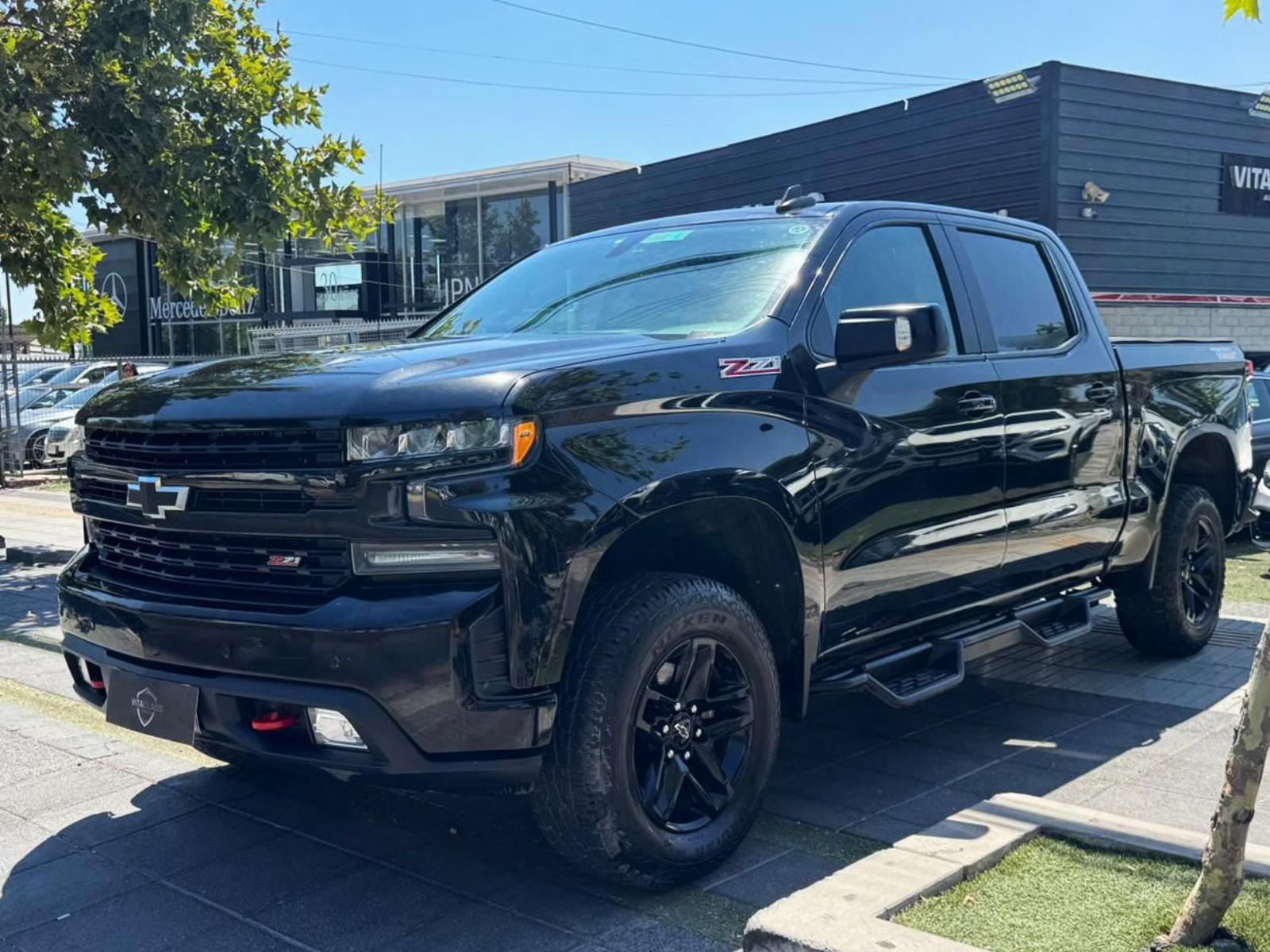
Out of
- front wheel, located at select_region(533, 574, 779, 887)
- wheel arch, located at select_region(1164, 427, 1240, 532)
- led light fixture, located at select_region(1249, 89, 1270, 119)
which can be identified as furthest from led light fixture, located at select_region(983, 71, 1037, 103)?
front wheel, located at select_region(533, 574, 779, 887)

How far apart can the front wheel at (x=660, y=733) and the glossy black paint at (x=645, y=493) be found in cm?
13

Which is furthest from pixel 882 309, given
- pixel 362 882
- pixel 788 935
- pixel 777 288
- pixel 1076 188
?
pixel 1076 188

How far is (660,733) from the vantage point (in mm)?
3609

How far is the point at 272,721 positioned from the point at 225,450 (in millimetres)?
741

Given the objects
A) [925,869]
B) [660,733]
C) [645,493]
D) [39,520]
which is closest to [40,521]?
[39,520]

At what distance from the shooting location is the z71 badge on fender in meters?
3.81

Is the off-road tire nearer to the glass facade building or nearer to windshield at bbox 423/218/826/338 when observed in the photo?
windshield at bbox 423/218/826/338

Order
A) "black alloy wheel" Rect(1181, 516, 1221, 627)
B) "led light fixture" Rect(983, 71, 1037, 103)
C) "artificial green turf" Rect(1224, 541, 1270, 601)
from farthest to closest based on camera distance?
1. "led light fixture" Rect(983, 71, 1037, 103)
2. "artificial green turf" Rect(1224, 541, 1270, 601)
3. "black alloy wheel" Rect(1181, 516, 1221, 627)

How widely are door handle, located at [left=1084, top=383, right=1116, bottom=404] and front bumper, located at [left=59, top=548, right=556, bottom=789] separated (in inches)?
127

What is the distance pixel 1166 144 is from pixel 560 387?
1777cm

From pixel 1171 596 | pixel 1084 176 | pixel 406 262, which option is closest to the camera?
pixel 1171 596

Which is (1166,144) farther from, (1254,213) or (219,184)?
A: (219,184)

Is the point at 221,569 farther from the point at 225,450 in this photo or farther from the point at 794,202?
the point at 794,202

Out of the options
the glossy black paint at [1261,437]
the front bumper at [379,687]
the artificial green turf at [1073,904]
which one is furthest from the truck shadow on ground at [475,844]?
the glossy black paint at [1261,437]
